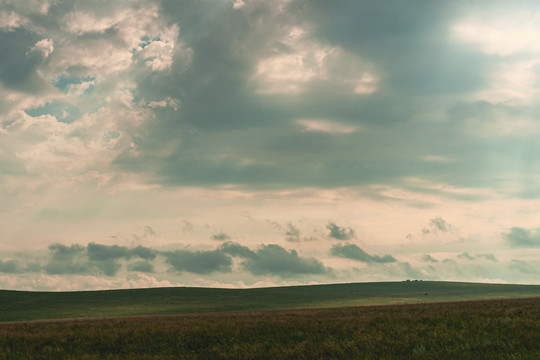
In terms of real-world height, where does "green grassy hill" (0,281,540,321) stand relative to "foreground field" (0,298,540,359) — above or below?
below

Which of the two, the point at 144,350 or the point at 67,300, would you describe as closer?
the point at 144,350

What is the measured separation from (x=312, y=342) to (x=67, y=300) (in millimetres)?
118349

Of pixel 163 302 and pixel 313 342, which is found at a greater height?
pixel 313 342

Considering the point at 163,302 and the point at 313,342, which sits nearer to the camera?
the point at 313,342

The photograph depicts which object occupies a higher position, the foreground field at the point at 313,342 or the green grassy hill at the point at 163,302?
the foreground field at the point at 313,342

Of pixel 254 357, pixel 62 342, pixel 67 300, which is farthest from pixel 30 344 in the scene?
pixel 67 300

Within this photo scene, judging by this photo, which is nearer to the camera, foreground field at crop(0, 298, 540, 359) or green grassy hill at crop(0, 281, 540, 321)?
foreground field at crop(0, 298, 540, 359)

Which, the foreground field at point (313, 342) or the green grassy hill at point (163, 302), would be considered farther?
the green grassy hill at point (163, 302)

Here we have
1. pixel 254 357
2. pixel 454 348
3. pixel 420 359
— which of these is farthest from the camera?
pixel 254 357

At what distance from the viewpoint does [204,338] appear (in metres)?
18.5

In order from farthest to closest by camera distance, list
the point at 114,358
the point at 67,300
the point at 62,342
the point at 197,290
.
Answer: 1. the point at 197,290
2. the point at 67,300
3. the point at 62,342
4. the point at 114,358

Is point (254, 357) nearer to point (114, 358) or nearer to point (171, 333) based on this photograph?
point (114, 358)

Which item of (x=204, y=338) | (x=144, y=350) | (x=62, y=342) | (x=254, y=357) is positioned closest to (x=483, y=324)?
(x=254, y=357)

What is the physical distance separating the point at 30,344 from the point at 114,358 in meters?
7.70
